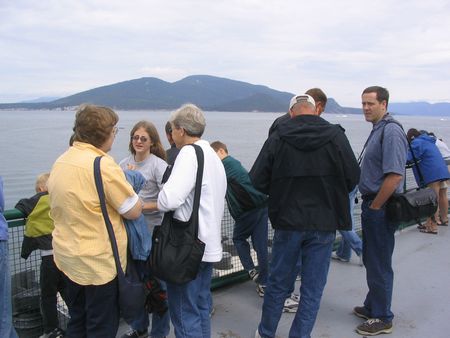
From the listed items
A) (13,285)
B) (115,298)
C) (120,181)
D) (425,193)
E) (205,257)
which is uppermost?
(120,181)

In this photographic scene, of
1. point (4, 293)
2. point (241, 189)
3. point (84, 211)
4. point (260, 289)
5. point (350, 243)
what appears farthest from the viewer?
point (350, 243)

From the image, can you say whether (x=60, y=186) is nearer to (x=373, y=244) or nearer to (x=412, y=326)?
(x=373, y=244)

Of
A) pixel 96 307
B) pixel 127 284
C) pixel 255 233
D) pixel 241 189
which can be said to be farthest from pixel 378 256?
pixel 96 307

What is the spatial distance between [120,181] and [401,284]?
132 inches

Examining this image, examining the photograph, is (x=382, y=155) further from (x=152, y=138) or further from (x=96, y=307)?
(x=96, y=307)

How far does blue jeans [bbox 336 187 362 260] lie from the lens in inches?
190

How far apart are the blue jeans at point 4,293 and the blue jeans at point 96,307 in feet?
1.20

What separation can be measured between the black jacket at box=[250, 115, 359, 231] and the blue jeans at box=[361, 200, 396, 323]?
20.2 inches

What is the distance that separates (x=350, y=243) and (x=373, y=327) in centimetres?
146

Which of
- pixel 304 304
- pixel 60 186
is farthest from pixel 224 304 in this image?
pixel 60 186

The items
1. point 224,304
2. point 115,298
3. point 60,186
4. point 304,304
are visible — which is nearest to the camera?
point 60,186

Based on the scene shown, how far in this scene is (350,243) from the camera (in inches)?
192

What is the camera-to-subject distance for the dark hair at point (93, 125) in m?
2.43

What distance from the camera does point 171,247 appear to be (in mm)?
2631
